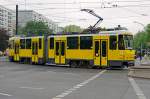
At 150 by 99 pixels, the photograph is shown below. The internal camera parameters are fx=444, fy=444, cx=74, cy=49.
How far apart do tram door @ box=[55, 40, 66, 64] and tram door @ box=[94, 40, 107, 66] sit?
14.6 feet

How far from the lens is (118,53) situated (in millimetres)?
37344

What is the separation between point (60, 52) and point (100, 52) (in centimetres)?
551

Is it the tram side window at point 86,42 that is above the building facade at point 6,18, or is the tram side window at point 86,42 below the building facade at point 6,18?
below

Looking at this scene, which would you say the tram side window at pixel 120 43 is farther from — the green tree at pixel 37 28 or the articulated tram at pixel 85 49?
the green tree at pixel 37 28

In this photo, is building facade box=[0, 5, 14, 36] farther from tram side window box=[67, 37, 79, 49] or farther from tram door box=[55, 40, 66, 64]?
tram side window box=[67, 37, 79, 49]

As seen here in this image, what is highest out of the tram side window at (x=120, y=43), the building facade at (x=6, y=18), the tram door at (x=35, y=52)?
the building facade at (x=6, y=18)

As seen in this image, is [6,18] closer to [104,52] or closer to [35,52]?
[35,52]

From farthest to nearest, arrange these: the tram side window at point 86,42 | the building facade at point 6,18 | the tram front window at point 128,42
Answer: the building facade at point 6,18
the tram side window at point 86,42
the tram front window at point 128,42

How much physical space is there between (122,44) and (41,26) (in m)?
95.9

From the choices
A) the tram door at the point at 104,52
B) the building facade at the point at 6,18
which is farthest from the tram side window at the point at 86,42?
the building facade at the point at 6,18

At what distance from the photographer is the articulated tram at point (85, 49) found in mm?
37500

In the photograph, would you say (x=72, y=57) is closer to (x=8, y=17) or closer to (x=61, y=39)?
(x=61, y=39)

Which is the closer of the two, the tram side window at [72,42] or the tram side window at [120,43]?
the tram side window at [120,43]

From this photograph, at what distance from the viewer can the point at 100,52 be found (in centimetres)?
3853
